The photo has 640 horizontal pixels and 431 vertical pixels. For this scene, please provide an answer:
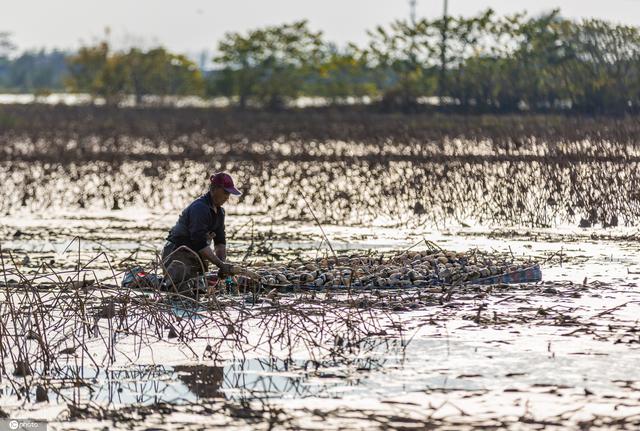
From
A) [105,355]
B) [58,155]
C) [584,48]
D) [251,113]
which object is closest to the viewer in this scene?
[105,355]

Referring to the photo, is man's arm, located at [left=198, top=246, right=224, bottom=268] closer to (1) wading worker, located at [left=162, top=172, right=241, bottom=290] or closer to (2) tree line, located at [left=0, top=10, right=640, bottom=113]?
(1) wading worker, located at [left=162, top=172, right=241, bottom=290]

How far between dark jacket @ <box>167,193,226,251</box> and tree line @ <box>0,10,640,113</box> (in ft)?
102

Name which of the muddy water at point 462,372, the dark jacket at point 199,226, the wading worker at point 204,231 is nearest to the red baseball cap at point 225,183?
the wading worker at point 204,231

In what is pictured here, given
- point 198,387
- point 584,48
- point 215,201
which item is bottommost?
point 198,387

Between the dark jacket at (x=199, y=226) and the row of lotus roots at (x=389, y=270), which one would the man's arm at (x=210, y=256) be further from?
the row of lotus roots at (x=389, y=270)

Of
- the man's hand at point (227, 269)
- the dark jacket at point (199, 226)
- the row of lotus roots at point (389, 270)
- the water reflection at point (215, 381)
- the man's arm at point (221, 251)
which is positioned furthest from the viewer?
the row of lotus roots at point (389, 270)

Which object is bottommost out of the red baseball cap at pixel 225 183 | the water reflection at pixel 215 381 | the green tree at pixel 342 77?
the water reflection at pixel 215 381

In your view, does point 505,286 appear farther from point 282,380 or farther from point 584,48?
point 584,48

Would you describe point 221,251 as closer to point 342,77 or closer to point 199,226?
point 199,226

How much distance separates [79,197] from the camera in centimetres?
2286

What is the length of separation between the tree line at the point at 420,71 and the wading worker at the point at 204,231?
102 feet

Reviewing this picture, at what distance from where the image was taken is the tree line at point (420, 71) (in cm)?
4416

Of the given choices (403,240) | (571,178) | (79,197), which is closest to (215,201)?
(403,240)

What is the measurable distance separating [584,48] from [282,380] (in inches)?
1492
